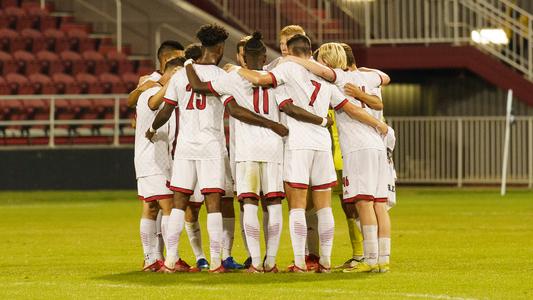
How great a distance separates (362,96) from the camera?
535 inches

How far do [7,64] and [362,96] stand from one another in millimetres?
21659

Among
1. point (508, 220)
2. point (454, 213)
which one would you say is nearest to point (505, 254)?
point (508, 220)

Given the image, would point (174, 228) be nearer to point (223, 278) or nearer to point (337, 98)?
point (223, 278)

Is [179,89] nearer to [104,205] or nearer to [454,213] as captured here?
[454,213]

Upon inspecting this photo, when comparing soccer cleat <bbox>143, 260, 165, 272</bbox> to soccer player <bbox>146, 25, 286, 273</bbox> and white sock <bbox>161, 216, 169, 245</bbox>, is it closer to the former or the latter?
white sock <bbox>161, 216, 169, 245</bbox>

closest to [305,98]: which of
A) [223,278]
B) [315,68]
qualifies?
[315,68]

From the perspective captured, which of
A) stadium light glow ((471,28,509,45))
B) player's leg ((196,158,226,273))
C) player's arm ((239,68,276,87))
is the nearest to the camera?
player's arm ((239,68,276,87))

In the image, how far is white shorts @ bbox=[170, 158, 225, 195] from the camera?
44.3 feet

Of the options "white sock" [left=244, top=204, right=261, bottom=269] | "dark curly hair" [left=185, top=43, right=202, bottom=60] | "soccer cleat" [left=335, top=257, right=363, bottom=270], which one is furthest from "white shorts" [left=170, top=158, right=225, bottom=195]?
"soccer cleat" [left=335, top=257, right=363, bottom=270]

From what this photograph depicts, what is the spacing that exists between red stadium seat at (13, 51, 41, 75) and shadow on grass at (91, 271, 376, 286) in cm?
2111

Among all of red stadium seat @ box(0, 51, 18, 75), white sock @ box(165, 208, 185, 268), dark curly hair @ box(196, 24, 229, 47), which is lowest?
white sock @ box(165, 208, 185, 268)

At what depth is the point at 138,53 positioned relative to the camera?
36.4m

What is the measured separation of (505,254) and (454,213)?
8368 millimetres

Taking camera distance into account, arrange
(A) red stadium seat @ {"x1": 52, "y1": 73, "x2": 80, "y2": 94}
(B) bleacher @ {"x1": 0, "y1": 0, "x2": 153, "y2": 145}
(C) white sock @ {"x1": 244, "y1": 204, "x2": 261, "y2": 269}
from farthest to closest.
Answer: (A) red stadium seat @ {"x1": 52, "y1": 73, "x2": 80, "y2": 94}, (B) bleacher @ {"x1": 0, "y1": 0, "x2": 153, "y2": 145}, (C) white sock @ {"x1": 244, "y1": 204, "x2": 261, "y2": 269}
